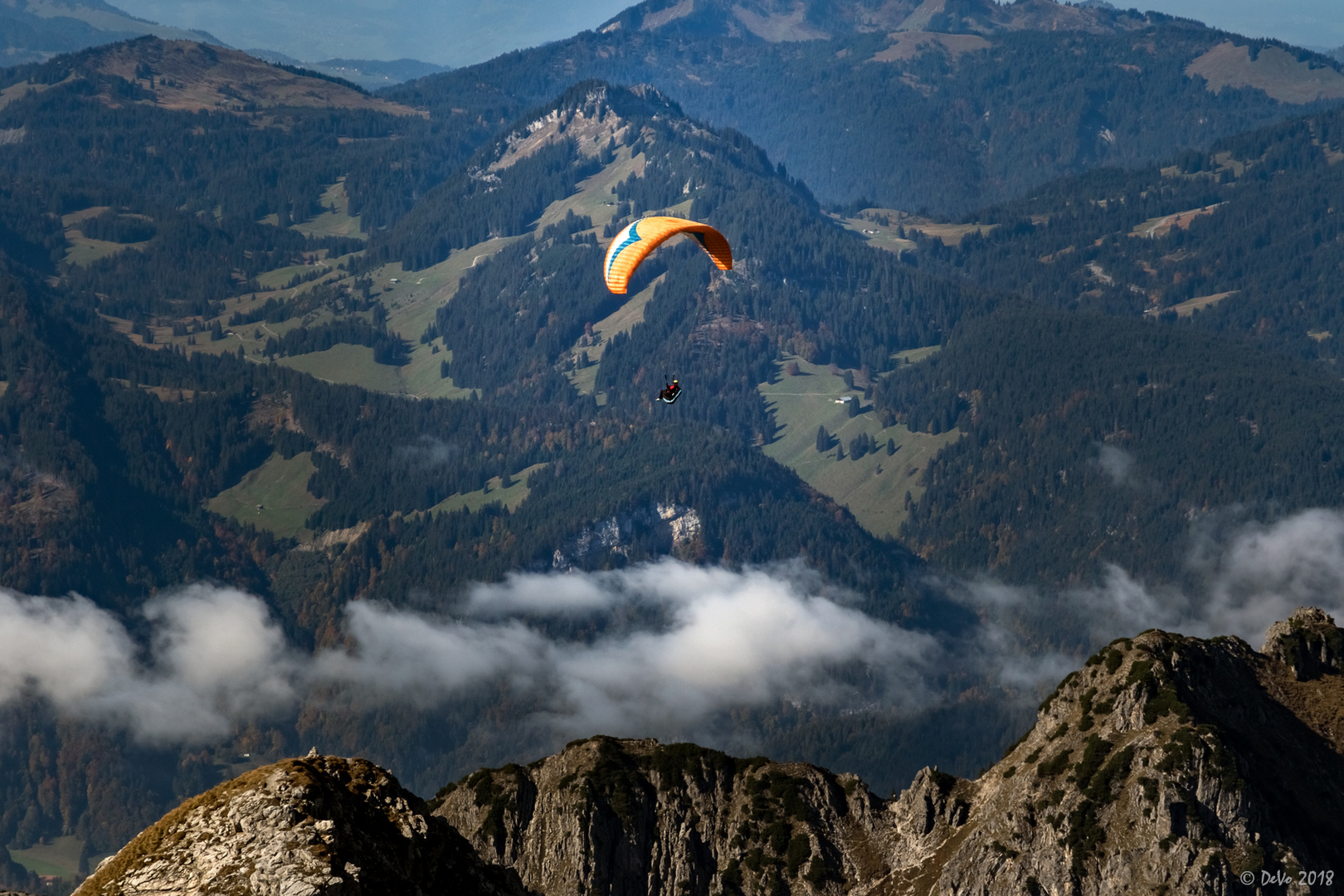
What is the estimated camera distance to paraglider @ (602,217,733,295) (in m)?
182

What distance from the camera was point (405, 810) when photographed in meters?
84.6

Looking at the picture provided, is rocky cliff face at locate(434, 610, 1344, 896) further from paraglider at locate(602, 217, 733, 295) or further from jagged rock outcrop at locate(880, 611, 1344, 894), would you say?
paraglider at locate(602, 217, 733, 295)

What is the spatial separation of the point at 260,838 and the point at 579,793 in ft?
359

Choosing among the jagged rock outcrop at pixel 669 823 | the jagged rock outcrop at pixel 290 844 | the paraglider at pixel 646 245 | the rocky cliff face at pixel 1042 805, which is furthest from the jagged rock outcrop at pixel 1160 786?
the jagged rock outcrop at pixel 290 844

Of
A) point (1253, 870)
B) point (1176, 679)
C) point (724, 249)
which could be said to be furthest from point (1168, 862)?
point (724, 249)

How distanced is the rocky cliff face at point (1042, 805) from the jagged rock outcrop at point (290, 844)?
303ft

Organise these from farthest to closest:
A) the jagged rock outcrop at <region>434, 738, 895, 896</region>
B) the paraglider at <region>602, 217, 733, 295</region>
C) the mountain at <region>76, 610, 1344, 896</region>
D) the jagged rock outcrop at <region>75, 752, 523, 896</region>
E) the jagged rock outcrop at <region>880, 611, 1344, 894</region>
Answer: the paraglider at <region>602, 217, 733, 295</region>
the jagged rock outcrop at <region>434, 738, 895, 896</region>
the mountain at <region>76, 610, 1344, 896</region>
the jagged rock outcrop at <region>880, 611, 1344, 894</region>
the jagged rock outcrop at <region>75, 752, 523, 896</region>

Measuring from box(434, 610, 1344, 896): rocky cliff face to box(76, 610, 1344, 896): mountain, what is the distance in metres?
0.17

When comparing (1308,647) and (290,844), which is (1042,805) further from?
(290,844)

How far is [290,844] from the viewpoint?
78.1 m

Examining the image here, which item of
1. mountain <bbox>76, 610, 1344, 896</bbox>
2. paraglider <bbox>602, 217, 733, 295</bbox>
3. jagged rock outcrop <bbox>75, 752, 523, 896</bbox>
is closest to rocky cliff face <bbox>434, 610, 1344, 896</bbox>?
mountain <bbox>76, 610, 1344, 896</bbox>

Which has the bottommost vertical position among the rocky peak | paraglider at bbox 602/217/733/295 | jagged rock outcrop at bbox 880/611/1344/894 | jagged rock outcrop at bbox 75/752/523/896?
jagged rock outcrop at bbox 75/752/523/896

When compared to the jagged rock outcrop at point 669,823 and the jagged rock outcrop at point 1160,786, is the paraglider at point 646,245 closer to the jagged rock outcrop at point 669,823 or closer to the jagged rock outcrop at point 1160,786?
the jagged rock outcrop at point 669,823

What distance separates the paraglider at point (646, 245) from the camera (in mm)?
182125
